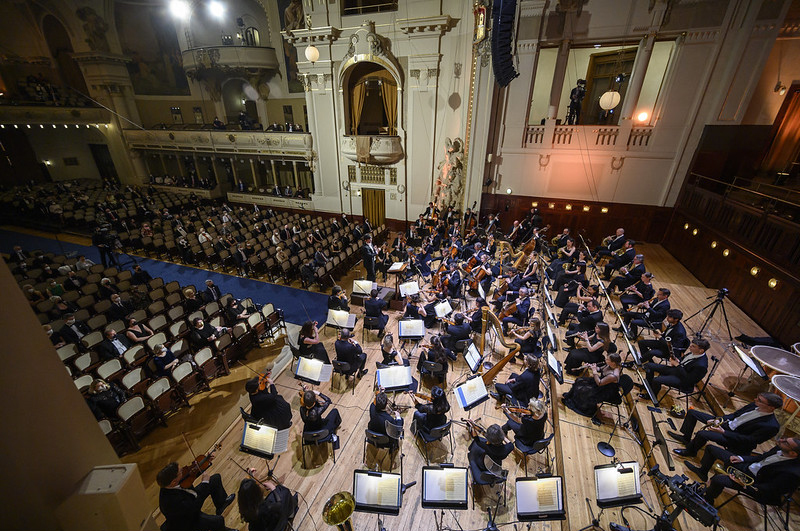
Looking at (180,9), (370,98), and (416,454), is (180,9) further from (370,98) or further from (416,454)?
(416,454)

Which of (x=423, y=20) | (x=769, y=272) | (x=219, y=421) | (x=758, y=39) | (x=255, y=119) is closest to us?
(x=219, y=421)

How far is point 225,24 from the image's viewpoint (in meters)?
19.7

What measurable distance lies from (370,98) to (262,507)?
17189 millimetres

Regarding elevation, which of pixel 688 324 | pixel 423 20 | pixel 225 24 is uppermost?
pixel 225 24

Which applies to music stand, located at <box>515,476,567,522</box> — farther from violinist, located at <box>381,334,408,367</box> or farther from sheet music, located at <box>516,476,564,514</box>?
violinist, located at <box>381,334,408,367</box>

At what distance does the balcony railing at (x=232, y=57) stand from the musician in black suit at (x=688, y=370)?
2291 cm

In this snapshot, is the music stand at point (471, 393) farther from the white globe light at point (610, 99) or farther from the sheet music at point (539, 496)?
the white globe light at point (610, 99)

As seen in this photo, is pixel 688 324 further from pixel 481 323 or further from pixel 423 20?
pixel 423 20

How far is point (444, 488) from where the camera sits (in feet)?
12.0

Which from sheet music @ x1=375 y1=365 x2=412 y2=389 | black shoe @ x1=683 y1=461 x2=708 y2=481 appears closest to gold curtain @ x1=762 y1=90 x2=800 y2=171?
black shoe @ x1=683 y1=461 x2=708 y2=481

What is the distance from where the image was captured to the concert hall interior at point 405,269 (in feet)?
12.5

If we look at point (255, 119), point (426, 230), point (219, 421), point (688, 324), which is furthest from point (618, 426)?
point (255, 119)

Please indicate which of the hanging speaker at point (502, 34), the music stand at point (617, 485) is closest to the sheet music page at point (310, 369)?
the music stand at point (617, 485)

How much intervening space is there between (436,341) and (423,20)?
43.8 feet
